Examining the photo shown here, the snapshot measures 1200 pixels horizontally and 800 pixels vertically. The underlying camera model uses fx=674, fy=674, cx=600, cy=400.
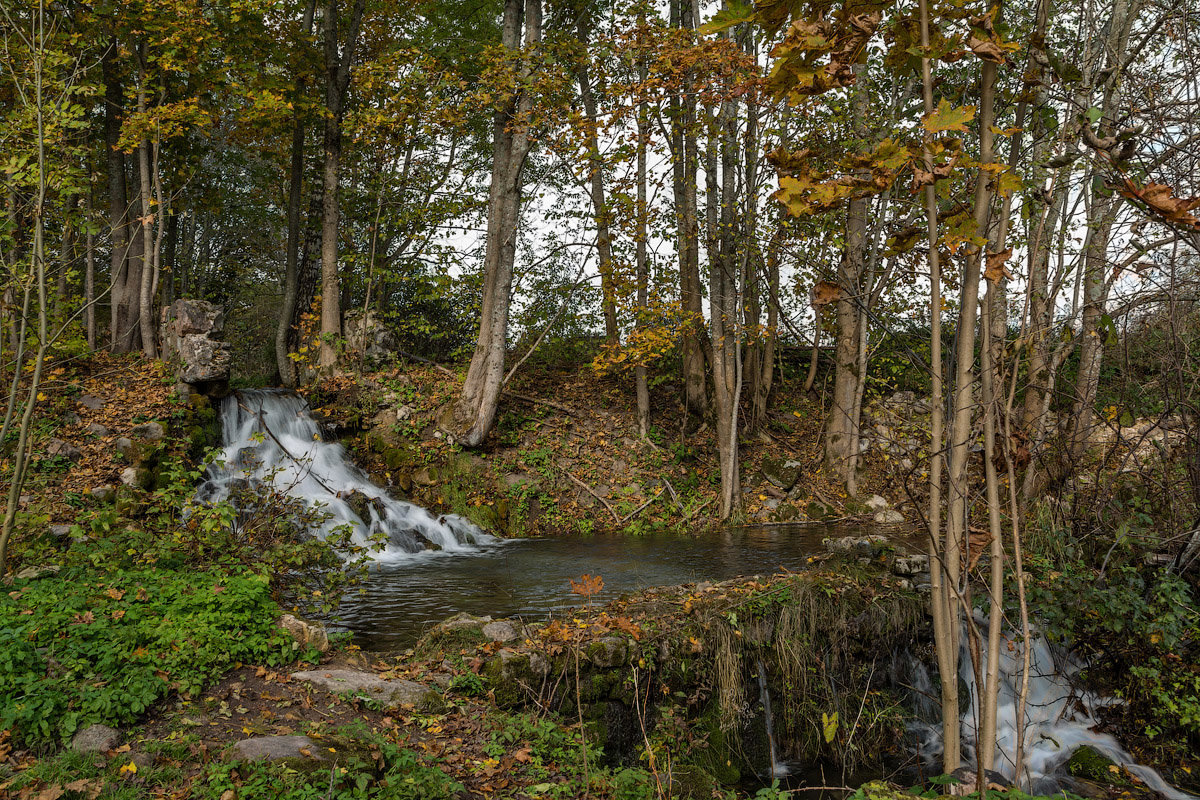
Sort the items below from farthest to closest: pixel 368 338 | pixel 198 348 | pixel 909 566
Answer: pixel 368 338, pixel 198 348, pixel 909 566

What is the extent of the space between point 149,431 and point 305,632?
572 centimetres

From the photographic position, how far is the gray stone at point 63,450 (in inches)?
312

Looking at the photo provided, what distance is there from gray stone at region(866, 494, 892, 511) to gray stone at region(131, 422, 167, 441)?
10871 mm

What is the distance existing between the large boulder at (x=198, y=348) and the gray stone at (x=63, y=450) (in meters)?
1.95

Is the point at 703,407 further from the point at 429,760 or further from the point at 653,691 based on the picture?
the point at 429,760

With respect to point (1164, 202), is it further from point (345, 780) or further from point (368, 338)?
point (368, 338)

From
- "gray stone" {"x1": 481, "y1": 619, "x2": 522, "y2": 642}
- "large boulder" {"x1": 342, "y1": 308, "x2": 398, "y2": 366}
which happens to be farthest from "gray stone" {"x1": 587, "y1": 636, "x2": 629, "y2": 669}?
"large boulder" {"x1": 342, "y1": 308, "x2": 398, "y2": 366}

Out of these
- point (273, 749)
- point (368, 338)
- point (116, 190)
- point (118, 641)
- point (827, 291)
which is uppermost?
point (116, 190)

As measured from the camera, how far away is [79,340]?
32.6ft

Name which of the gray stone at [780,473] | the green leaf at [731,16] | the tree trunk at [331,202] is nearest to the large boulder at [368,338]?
the tree trunk at [331,202]

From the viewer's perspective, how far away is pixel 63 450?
26.4 ft

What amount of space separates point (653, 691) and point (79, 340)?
9.92 metres

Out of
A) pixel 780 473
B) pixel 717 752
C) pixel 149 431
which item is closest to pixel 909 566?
pixel 717 752

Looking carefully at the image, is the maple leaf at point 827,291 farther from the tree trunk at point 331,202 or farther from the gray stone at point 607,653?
the tree trunk at point 331,202
